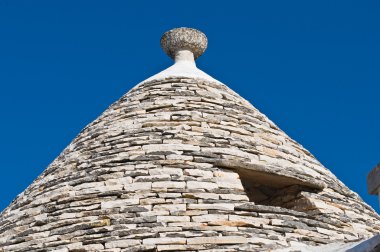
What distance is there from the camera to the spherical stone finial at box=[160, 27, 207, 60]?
1080 cm

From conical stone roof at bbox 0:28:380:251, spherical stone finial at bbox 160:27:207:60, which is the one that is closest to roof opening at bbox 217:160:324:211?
conical stone roof at bbox 0:28:380:251

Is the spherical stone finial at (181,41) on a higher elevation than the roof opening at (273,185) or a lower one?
higher

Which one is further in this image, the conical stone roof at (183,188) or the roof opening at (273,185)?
the roof opening at (273,185)

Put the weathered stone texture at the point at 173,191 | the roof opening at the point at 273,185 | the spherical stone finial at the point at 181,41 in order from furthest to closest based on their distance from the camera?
the spherical stone finial at the point at 181,41, the roof opening at the point at 273,185, the weathered stone texture at the point at 173,191

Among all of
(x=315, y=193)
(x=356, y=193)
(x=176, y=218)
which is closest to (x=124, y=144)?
(x=176, y=218)

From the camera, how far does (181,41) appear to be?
10805mm

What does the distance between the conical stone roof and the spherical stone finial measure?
126 centimetres

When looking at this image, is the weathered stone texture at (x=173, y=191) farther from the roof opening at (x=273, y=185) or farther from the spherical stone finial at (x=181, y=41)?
the spherical stone finial at (x=181, y=41)

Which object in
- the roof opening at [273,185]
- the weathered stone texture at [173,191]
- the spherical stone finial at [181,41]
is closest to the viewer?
the weathered stone texture at [173,191]

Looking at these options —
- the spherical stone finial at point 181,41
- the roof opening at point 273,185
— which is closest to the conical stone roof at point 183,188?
the roof opening at point 273,185

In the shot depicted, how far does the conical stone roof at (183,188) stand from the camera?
23.0 ft

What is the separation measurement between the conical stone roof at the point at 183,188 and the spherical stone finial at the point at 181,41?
1257 mm

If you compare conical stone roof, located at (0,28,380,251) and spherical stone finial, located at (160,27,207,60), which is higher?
spherical stone finial, located at (160,27,207,60)

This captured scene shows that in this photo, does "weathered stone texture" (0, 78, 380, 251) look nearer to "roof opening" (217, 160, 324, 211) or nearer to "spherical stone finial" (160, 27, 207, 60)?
"roof opening" (217, 160, 324, 211)
